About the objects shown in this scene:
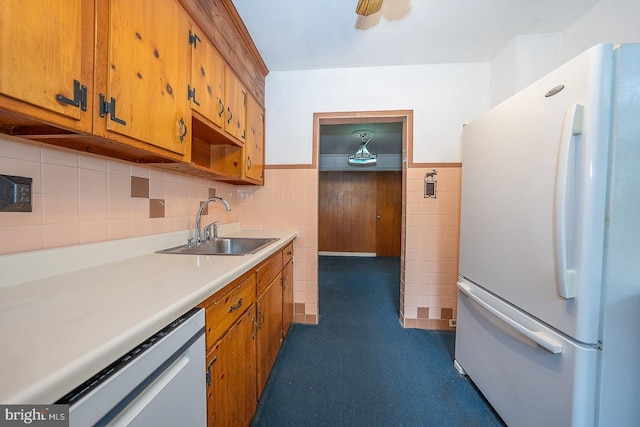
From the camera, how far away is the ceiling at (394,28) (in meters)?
1.52

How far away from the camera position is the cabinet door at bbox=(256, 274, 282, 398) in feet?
4.26

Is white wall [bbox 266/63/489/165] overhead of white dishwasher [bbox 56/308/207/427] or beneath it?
overhead

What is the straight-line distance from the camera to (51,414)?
1.17ft

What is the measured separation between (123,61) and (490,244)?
5.91 feet

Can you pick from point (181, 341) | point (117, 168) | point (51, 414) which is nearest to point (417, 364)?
point (181, 341)

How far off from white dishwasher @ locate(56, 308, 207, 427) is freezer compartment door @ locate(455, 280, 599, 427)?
50.4 inches

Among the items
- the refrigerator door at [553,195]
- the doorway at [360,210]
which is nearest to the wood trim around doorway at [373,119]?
the refrigerator door at [553,195]

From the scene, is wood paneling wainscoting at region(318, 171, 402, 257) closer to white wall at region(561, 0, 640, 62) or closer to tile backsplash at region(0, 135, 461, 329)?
tile backsplash at region(0, 135, 461, 329)

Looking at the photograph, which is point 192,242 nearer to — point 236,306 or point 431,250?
point 236,306

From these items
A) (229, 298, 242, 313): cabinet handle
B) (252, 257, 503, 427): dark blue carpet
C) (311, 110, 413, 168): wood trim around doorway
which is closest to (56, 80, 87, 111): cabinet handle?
(229, 298, 242, 313): cabinet handle

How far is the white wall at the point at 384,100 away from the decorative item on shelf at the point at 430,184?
13 cm

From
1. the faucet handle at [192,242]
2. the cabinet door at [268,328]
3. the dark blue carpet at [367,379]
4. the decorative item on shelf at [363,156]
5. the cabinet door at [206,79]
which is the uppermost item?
the decorative item on shelf at [363,156]

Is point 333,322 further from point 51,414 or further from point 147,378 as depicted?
point 51,414

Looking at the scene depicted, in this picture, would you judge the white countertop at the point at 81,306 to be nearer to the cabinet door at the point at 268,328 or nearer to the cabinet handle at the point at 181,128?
the cabinet door at the point at 268,328
